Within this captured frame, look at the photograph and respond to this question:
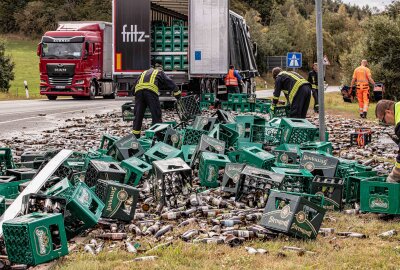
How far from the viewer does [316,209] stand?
263 inches

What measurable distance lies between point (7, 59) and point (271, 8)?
6447 cm


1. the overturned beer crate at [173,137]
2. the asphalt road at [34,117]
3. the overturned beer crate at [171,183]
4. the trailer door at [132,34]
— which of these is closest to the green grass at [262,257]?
the overturned beer crate at [171,183]

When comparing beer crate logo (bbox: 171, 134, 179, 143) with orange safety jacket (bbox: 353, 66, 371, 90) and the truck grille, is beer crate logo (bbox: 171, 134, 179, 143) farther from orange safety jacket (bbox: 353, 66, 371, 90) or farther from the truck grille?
the truck grille

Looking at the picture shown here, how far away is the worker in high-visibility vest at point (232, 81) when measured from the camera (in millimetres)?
24359

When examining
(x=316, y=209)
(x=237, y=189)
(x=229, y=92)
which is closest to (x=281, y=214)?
(x=316, y=209)

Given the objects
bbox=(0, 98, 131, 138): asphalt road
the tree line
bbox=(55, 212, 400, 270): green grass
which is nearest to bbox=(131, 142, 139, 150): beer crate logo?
bbox=(55, 212, 400, 270): green grass

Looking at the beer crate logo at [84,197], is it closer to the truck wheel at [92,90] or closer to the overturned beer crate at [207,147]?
the overturned beer crate at [207,147]

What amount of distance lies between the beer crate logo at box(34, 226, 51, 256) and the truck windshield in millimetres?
28643

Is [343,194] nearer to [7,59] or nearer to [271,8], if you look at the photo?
[7,59]

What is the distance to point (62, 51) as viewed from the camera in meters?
33.6

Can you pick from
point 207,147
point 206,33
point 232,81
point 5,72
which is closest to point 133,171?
point 207,147

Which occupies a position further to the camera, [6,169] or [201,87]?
[201,87]

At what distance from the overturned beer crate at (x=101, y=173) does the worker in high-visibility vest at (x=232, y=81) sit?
1605 cm

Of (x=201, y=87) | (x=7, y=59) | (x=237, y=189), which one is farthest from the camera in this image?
(x=7, y=59)
